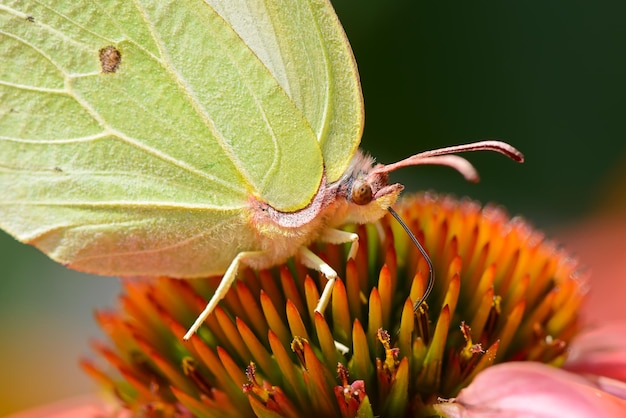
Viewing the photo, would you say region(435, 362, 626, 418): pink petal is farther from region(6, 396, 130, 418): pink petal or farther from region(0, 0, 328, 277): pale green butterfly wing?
region(6, 396, 130, 418): pink petal

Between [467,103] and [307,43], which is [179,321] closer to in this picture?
[307,43]

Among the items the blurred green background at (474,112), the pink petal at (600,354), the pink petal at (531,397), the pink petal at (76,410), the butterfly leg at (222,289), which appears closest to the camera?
the pink petal at (531,397)

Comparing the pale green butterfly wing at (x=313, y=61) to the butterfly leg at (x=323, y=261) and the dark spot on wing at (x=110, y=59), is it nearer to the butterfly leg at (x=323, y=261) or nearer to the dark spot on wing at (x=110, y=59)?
the butterfly leg at (x=323, y=261)

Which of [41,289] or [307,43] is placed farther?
[41,289]

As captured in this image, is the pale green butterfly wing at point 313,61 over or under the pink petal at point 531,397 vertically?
over

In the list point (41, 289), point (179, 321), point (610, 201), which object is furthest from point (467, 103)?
point (179, 321)

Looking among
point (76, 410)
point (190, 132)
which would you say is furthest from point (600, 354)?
point (76, 410)

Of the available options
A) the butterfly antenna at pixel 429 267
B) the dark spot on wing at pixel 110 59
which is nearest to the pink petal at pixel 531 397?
Answer: the butterfly antenna at pixel 429 267
